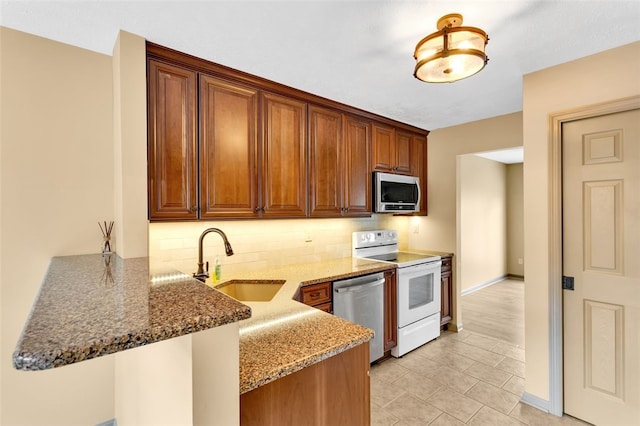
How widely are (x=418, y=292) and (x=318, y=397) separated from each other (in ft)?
7.52

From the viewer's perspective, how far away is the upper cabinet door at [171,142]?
6.20 ft

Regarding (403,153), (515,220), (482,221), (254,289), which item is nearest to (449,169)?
(403,153)

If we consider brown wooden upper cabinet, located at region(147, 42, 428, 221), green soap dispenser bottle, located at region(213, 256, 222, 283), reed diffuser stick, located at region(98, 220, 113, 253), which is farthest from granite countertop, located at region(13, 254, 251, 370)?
green soap dispenser bottle, located at region(213, 256, 222, 283)

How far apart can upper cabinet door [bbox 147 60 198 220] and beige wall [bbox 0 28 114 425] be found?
34 centimetres

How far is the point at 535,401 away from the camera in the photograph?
2201 millimetres

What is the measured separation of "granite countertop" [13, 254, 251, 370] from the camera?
48 cm

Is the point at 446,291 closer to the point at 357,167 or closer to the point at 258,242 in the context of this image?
the point at 357,167

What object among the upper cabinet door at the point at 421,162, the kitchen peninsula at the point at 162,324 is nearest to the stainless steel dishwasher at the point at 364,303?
the kitchen peninsula at the point at 162,324

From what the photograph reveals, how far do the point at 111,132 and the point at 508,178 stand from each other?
23.1ft

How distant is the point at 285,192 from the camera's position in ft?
8.36

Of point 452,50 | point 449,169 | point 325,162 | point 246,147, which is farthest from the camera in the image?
point 449,169

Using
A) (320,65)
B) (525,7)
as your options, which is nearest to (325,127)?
(320,65)

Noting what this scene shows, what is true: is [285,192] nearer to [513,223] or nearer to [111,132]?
[111,132]

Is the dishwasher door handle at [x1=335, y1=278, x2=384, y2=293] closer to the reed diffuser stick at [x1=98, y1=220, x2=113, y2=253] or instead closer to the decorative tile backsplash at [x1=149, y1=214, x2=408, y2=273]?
the decorative tile backsplash at [x1=149, y1=214, x2=408, y2=273]
